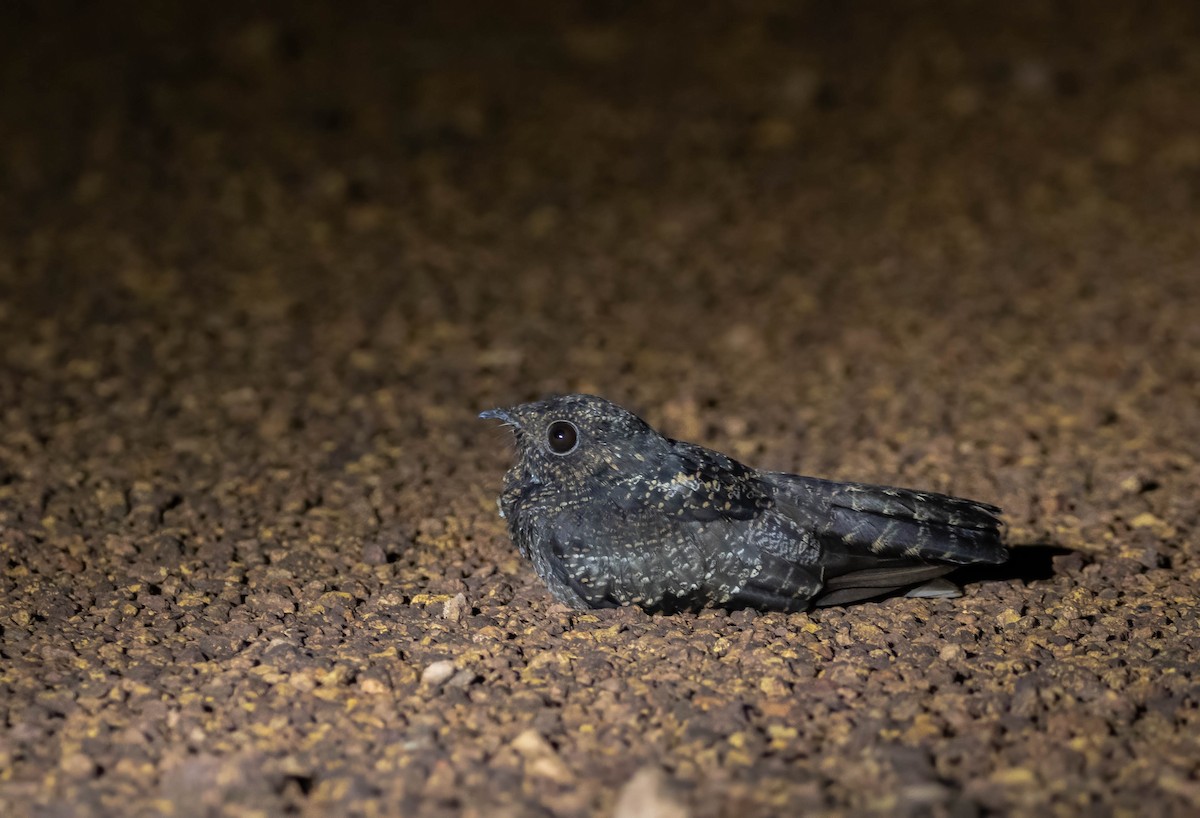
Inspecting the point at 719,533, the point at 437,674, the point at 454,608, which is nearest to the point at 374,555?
the point at 454,608

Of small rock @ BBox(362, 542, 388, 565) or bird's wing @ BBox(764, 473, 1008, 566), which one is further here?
small rock @ BBox(362, 542, 388, 565)

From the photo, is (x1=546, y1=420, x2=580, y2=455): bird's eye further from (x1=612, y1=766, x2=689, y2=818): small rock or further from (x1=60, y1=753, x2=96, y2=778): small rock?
(x1=60, y1=753, x2=96, y2=778): small rock

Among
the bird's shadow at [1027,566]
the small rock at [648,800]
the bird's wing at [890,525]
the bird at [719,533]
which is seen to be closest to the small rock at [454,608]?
the bird at [719,533]

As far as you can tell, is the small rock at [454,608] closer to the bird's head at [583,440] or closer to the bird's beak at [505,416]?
the bird's head at [583,440]

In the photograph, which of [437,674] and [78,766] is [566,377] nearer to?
[437,674]

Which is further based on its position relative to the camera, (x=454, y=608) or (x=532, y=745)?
(x=454, y=608)

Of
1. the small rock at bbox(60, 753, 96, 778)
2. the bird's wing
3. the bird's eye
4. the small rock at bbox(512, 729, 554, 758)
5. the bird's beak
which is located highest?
the bird's beak

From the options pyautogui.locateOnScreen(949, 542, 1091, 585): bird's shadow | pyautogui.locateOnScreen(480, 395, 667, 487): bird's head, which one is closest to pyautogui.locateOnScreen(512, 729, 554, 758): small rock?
pyautogui.locateOnScreen(480, 395, 667, 487): bird's head
